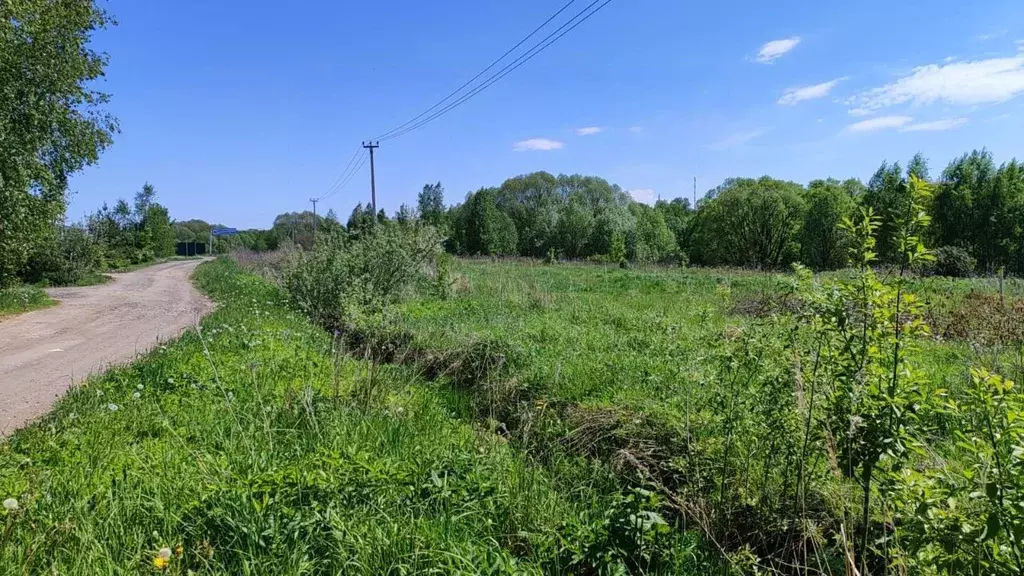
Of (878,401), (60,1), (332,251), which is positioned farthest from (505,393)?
(60,1)

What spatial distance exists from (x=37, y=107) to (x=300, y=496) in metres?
17.1

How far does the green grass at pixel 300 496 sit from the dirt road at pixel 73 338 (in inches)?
61.2

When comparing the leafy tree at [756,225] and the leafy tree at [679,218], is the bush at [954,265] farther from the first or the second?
the leafy tree at [679,218]

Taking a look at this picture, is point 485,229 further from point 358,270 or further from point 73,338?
point 73,338

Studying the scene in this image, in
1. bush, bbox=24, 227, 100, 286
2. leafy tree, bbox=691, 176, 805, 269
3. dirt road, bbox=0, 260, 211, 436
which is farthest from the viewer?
leafy tree, bbox=691, 176, 805, 269

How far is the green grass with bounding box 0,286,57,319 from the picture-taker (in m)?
14.4

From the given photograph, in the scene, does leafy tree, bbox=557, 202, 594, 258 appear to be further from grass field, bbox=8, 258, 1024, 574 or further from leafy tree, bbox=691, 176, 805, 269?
grass field, bbox=8, 258, 1024, 574

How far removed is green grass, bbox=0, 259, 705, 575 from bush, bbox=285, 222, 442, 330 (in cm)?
676

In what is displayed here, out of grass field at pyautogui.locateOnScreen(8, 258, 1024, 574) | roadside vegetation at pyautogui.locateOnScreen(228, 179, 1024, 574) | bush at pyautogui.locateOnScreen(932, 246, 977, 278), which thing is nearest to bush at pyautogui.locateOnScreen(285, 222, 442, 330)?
roadside vegetation at pyautogui.locateOnScreen(228, 179, 1024, 574)

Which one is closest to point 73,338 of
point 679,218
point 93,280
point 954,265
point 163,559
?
point 163,559

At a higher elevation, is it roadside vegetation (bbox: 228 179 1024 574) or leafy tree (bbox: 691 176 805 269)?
leafy tree (bbox: 691 176 805 269)

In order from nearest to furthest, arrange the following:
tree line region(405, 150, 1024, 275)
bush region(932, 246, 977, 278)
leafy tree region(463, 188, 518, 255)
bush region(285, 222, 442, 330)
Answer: bush region(285, 222, 442, 330) < bush region(932, 246, 977, 278) < tree line region(405, 150, 1024, 275) < leafy tree region(463, 188, 518, 255)

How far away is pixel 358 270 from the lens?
1273cm

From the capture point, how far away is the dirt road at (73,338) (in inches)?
256
